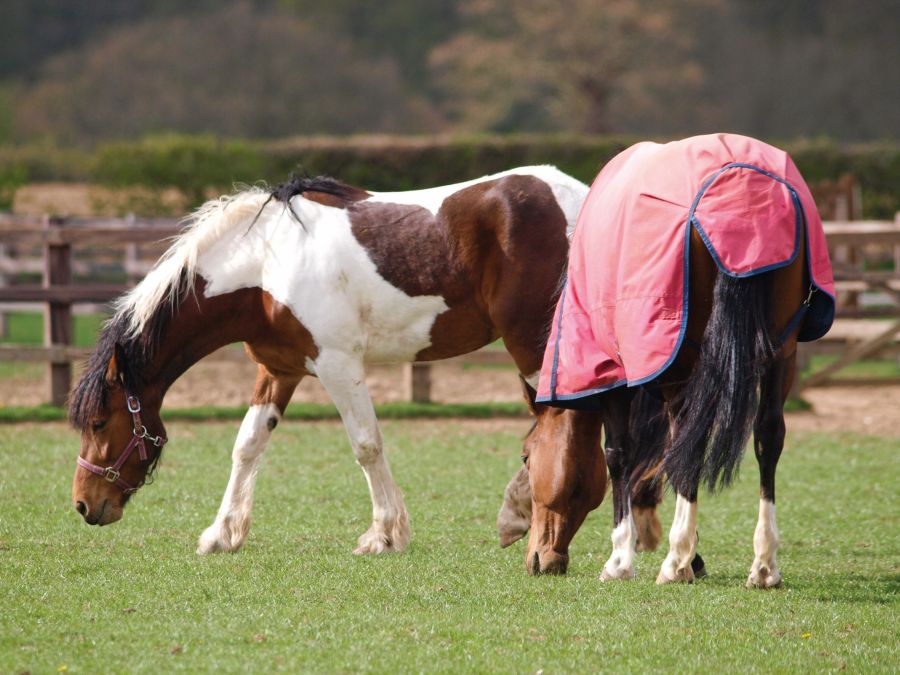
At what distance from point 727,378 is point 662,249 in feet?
1.82

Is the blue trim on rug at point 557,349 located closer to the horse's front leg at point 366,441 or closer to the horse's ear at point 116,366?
the horse's front leg at point 366,441

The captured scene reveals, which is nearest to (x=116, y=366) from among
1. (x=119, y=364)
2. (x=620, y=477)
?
(x=119, y=364)

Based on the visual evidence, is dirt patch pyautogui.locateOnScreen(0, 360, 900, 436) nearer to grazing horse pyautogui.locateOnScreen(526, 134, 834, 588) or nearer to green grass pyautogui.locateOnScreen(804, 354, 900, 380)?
green grass pyautogui.locateOnScreen(804, 354, 900, 380)

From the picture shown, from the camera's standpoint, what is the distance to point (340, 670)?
3.73m

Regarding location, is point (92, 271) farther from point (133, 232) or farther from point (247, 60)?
point (247, 60)

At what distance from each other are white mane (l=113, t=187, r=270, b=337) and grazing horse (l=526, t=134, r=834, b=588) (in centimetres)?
180

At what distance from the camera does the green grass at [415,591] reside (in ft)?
12.8

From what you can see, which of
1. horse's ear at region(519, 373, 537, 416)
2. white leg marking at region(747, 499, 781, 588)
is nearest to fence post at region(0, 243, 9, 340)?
horse's ear at region(519, 373, 537, 416)

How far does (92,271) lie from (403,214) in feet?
48.4

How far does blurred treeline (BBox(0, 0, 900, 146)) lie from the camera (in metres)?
33.2

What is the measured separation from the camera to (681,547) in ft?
15.7

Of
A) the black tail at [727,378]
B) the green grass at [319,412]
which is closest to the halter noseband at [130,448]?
the black tail at [727,378]

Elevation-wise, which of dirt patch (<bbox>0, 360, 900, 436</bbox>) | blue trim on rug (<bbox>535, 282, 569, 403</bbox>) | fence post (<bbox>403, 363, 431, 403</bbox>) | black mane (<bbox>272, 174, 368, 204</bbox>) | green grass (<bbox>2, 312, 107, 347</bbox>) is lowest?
green grass (<bbox>2, 312, 107, 347</bbox>)

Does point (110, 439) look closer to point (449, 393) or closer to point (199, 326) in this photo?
point (199, 326)
